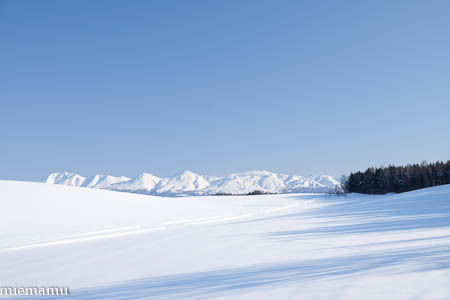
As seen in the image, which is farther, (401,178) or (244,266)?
(401,178)

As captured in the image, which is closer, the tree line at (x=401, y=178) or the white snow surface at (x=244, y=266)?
the white snow surface at (x=244, y=266)

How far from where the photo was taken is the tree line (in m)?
55.6

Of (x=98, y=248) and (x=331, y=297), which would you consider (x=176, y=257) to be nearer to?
(x=98, y=248)

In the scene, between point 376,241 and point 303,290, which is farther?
point 376,241

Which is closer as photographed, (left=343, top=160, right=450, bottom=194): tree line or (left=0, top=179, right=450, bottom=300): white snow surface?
(left=0, top=179, right=450, bottom=300): white snow surface

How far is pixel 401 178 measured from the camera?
5838cm

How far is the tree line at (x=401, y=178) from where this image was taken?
5562 centimetres

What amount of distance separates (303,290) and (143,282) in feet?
7.64

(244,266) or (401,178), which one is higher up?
(244,266)

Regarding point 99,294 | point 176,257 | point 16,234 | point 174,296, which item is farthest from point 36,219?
point 174,296

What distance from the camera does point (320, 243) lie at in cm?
631

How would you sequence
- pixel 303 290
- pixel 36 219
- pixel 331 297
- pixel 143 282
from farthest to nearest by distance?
pixel 36 219, pixel 143 282, pixel 303 290, pixel 331 297

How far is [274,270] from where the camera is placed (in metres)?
4.32

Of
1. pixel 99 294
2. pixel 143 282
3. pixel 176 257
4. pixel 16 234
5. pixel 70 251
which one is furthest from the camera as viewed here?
pixel 16 234
